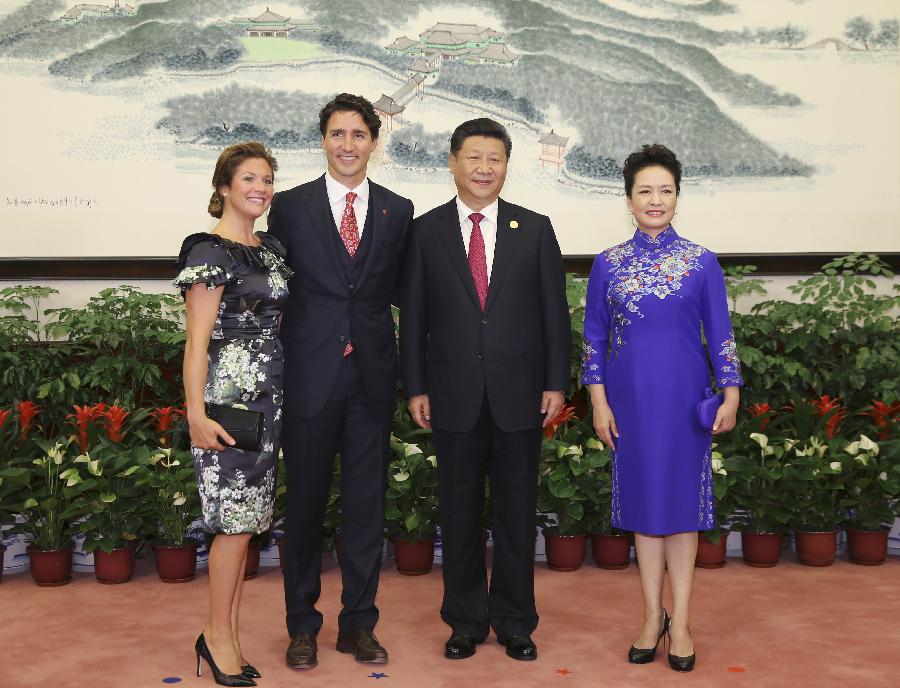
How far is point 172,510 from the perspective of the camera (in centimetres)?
405

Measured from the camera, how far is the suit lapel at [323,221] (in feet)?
10.0

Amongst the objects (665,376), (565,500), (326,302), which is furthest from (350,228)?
(565,500)

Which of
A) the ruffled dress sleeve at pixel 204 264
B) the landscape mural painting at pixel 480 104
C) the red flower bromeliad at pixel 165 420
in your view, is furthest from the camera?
the landscape mural painting at pixel 480 104

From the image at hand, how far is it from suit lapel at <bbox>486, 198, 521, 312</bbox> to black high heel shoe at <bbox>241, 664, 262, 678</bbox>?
1.34 m

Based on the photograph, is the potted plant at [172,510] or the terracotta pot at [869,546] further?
the terracotta pot at [869,546]

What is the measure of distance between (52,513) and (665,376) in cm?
264

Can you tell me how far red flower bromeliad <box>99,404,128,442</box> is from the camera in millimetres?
4227

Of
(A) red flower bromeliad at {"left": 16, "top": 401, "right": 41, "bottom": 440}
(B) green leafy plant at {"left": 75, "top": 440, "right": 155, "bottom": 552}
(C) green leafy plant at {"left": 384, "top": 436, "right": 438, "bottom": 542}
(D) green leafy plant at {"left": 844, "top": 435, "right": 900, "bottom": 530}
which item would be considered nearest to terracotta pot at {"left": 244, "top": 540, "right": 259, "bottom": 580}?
(B) green leafy plant at {"left": 75, "top": 440, "right": 155, "bottom": 552}

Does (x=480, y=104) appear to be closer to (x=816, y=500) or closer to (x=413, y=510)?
(x=413, y=510)

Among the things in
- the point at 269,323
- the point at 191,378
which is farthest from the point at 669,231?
the point at 191,378

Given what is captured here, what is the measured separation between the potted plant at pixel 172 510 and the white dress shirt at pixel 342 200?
1.50 metres

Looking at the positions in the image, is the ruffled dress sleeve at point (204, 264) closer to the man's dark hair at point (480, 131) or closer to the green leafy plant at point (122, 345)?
the man's dark hair at point (480, 131)

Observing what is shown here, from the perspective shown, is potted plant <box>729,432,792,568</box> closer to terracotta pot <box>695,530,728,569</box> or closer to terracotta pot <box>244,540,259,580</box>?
terracotta pot <box>695,530,728,569</box>

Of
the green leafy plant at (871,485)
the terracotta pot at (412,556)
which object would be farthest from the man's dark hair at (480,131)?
the green leafy plant at (871,485)
